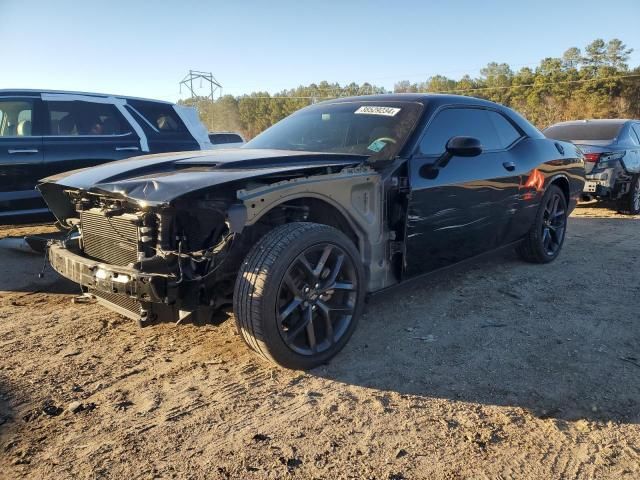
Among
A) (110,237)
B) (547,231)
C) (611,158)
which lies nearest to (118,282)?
(110,237)

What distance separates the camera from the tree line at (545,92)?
1326 inches

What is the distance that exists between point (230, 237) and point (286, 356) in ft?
2.42

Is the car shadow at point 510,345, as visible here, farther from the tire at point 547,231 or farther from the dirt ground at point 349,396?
the tire at point 547,231

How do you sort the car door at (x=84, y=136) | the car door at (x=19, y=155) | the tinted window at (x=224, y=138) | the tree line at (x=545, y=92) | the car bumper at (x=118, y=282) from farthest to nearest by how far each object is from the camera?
the tree line at (x=545, y=92), the tinted window at (x=224, y=138), the car door at (x=84, y=136), the car door at (x=19, y=155), the car bumper at (x=118, y=282)

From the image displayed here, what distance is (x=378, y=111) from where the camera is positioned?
3.91 metres

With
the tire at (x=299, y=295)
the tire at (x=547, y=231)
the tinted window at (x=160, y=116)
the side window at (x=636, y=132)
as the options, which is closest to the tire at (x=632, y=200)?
the side window at (x=636, y=132)

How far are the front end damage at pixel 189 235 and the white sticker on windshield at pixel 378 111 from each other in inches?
31.2

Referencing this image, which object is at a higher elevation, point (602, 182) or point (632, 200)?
point (602, 182)

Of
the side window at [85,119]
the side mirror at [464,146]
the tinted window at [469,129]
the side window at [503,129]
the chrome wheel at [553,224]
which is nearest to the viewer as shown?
the side mirror at [464,146]

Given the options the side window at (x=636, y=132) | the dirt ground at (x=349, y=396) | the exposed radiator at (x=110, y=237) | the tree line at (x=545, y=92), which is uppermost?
the tree line at (x=545, y=92)

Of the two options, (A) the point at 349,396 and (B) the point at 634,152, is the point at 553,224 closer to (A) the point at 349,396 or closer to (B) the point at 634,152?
(A) the point at 349,396

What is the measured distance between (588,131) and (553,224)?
4.53 meters

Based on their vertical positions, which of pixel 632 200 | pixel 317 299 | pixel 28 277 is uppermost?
pixel 632 200

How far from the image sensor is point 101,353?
316cm
